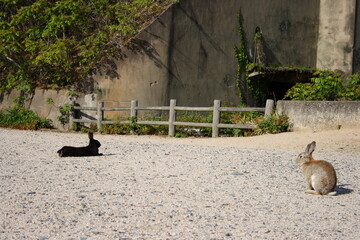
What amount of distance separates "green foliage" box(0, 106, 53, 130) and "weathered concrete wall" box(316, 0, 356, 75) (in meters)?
12.3

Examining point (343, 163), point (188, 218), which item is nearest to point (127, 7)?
point (343, 163)

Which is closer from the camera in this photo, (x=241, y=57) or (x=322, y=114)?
(x=322, y=114)

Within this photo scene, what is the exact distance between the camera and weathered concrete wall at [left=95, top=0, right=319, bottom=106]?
1864 cm

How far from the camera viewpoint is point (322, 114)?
13.5 meters

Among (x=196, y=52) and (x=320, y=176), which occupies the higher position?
(x=196, y=52)

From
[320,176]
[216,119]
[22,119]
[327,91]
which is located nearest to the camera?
[320,176]

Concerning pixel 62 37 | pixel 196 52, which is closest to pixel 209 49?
pixel 196 52

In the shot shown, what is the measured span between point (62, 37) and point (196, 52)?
633cm

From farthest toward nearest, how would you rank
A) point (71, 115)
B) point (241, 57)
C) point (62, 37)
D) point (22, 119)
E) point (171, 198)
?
point (62, 37)
point (241, 57)
point (22, 119)
point (71, 115)
point (171, 198)

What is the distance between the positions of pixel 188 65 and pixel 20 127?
6866 mm

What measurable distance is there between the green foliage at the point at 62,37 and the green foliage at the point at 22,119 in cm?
100

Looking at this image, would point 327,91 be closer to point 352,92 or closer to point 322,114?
point 352,92

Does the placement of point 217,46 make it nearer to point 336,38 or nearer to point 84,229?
point 336,38

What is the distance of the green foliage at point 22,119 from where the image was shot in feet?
60.9
